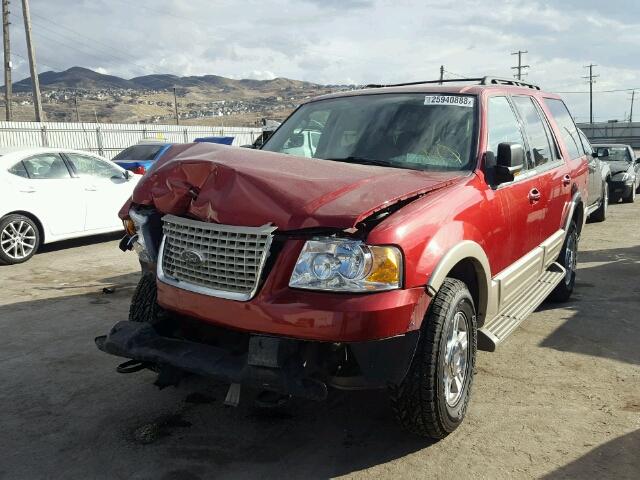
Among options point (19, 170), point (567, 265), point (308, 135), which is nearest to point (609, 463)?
point (308, 135)

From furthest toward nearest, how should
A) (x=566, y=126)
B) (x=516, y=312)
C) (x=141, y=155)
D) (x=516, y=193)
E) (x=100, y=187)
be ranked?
(x=141, y=155)
(x=100, y=187)
(x=566, y=126)
(x=516, y=312)
(x=516, y=193)

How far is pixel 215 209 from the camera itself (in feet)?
9.53

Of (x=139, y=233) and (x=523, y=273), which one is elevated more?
(x=139, y=233)

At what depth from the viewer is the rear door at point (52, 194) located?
8.17 metres

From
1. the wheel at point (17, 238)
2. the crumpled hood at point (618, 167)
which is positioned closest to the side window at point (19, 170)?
the wheel at point (17, 238)

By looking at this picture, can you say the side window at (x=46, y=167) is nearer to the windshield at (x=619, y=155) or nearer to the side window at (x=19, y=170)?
the side window at (x=19, y=170)

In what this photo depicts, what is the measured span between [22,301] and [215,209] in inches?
164

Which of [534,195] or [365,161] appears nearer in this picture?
[365,161]

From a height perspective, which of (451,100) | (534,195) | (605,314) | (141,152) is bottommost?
(605,314)

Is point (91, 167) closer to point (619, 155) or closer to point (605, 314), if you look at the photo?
point (605, 314)

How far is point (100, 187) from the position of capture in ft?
29.6

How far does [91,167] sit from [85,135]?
19282 millimetres

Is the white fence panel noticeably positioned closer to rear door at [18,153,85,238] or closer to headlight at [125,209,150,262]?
rear door at [18,153,85,238]

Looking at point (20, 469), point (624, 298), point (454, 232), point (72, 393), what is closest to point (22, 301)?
point (72, 393)
